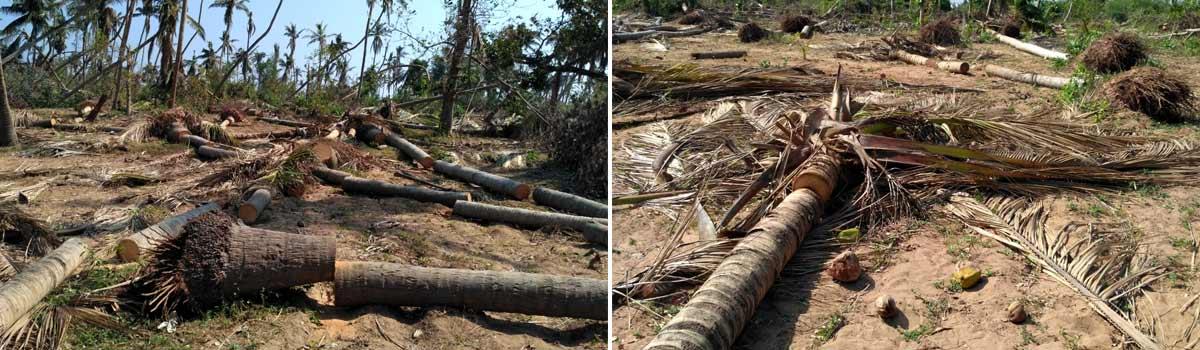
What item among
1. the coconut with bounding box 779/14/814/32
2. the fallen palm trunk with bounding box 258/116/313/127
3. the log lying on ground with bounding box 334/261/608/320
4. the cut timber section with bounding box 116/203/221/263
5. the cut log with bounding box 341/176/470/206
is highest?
the coconut with bounding box 779/14/814/32

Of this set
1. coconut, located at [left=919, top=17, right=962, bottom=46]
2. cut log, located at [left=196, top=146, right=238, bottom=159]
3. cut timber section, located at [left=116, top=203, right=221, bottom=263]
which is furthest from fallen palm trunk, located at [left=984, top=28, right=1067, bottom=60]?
cut log, located at [left=196, top=146, right=238, bottom=159]

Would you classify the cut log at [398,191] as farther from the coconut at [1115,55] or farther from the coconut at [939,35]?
the coconut at [939,35]

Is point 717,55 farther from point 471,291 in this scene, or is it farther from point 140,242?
point 140,242

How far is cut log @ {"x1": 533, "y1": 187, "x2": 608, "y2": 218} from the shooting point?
22.9 ft

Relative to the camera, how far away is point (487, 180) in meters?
8.18

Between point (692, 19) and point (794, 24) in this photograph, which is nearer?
point (794, 24)

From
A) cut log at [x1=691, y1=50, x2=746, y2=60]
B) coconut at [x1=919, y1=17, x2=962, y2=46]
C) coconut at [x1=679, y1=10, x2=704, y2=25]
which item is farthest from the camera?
coconut at [x1=679, y1=10, x2=704, y2=25]

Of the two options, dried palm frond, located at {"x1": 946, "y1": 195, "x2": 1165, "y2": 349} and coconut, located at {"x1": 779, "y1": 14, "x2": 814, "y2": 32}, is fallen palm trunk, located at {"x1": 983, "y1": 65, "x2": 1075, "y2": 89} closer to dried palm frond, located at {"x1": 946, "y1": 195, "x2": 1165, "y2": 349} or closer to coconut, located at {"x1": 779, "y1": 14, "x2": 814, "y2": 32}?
dried palm frond, located at {"x1": 946, "y1": 195, "x2": 1165, "y2": 349}

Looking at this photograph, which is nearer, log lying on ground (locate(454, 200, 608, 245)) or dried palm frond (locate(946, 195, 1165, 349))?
dried palm frond (locate(946, 195, 1165, 349))

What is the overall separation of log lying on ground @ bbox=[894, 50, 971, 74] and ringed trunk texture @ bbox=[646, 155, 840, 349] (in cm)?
571

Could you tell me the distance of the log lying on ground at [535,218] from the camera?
622 cm

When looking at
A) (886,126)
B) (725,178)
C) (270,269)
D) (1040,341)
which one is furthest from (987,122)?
(270,269)

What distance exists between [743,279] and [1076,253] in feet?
5.10

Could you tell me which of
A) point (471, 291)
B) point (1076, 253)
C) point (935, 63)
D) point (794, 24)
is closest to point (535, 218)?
point (471, 291)
